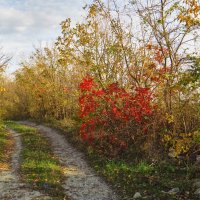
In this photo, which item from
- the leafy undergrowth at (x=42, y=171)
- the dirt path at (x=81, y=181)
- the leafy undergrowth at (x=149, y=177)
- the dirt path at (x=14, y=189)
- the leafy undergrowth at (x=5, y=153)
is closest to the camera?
the leafy undergrowth at (x=149, y=177)

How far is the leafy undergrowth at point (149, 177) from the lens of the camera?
10296 mm

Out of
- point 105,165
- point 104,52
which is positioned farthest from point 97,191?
point 104,52

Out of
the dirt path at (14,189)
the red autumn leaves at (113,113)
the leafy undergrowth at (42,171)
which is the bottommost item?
the dirt path at (14,189)

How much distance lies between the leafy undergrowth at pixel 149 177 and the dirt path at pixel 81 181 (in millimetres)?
389

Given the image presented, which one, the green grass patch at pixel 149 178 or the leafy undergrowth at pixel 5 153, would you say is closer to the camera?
the green grass patch at pixel 149 178

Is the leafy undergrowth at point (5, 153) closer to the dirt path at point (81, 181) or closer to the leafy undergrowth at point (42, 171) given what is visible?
the leafy undergrowth at point (42, 171)

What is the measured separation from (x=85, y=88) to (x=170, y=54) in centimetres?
505

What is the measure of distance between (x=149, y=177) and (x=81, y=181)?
8.56ft

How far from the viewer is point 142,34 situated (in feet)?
56.5

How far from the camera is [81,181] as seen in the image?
12602mm

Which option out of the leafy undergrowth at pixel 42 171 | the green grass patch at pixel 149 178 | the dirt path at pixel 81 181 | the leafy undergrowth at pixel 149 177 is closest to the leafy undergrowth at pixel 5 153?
the leafy undergrowth at pixel 42 171

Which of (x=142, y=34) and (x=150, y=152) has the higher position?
(x=142, y=34)

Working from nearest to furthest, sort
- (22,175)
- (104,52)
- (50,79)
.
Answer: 1. (22,175)
2. (104,52)
3. (50,79)

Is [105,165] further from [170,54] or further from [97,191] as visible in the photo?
[170,54]
